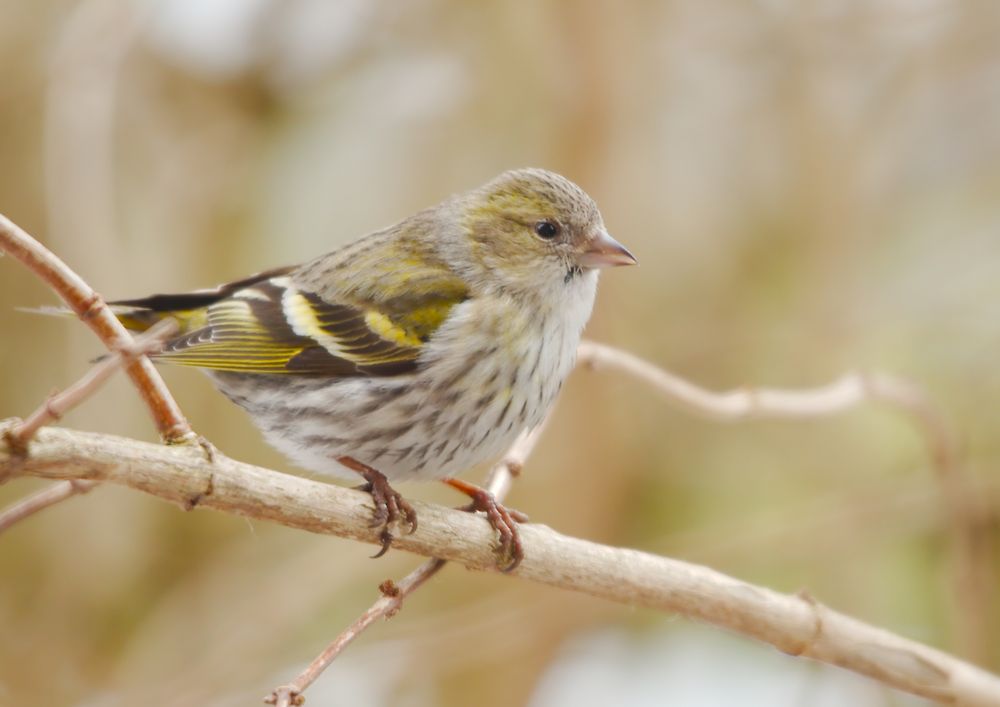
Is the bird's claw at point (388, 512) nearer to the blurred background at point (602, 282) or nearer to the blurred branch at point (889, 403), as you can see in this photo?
the blurred branch at point (889, 403)

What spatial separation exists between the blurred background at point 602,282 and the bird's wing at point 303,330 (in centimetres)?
121

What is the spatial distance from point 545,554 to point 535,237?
103 centimetres

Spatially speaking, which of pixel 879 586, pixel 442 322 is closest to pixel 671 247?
pixel 879 586

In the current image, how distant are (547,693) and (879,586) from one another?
1.39 metres

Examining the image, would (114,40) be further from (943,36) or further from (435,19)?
(943,36)

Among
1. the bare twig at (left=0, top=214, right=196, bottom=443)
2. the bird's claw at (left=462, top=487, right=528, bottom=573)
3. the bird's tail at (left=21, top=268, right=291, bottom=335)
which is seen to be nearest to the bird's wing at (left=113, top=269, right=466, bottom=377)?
the bird's tail at (left=21, top=268, right=291, bottom=335)

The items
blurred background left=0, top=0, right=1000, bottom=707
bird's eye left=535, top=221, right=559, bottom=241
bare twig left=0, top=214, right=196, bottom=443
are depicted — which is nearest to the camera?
bare twig left=0, top=214, right=196, bottom=443

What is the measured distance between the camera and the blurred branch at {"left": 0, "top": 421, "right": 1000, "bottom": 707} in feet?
6.08

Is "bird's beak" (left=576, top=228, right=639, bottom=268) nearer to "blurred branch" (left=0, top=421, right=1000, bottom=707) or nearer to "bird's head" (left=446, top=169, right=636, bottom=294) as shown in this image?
"bird's head" (left=446, top=169, right=636, bottom=294)

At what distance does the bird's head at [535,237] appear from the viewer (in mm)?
3127

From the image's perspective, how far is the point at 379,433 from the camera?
2.89 m

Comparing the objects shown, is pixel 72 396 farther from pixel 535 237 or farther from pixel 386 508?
pixel 535 237

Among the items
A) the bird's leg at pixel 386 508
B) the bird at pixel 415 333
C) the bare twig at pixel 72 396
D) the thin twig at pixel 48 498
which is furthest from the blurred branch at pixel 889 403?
the bare twig at pixel 72 396

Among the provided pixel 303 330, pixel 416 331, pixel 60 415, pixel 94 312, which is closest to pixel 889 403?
pixel 416 331
